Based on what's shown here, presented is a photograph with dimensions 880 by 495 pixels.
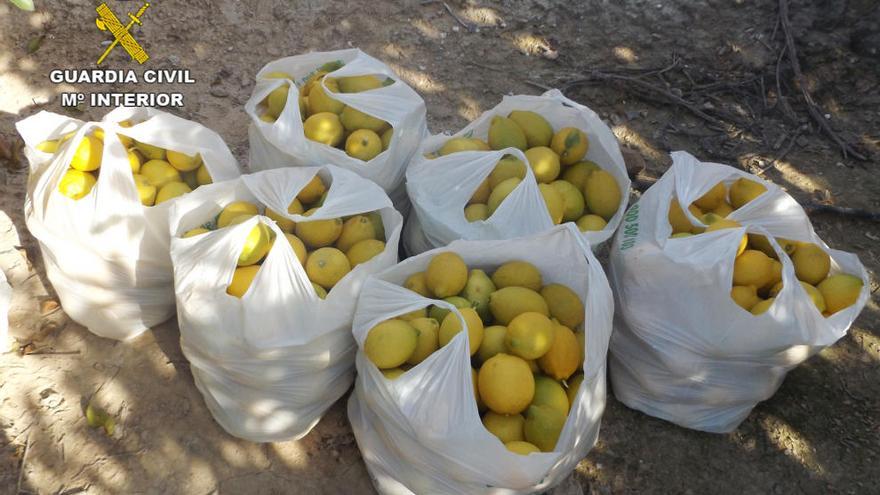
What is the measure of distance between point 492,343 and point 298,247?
2.16ft

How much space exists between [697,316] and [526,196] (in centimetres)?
66

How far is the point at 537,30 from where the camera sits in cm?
390

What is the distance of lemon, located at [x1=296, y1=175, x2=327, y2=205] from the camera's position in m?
2.15

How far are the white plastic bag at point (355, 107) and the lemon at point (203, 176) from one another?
244 millimetres

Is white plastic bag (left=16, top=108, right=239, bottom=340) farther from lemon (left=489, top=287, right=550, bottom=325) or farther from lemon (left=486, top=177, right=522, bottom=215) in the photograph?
lemon (left=489, top=287, right=550, bottom=325)

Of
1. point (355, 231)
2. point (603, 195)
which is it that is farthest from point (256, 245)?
point (603, 195)

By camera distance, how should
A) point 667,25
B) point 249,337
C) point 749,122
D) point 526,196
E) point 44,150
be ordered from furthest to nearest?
point 667,25 → point 749,122 → point 44,150 → point 526,196 → point 249,337

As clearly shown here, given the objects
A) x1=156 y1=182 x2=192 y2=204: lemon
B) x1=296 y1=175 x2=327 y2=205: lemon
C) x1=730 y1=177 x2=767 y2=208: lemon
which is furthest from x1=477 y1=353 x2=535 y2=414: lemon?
x1=156 y1=182 x2=192 y2=204: lemon

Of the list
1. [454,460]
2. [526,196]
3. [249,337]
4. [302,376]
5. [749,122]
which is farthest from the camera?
[749,122]

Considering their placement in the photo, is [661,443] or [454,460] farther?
[661,443]

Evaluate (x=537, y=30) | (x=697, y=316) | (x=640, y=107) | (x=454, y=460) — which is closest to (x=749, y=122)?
(x=640, y=107)

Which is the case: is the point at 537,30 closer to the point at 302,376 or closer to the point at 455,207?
the point at 455,207

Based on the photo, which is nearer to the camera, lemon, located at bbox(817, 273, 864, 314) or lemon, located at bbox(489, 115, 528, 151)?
lemon, located at bbox(817, 273, 864, 314)

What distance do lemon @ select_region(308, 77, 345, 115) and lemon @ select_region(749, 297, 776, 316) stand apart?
1.57 m
